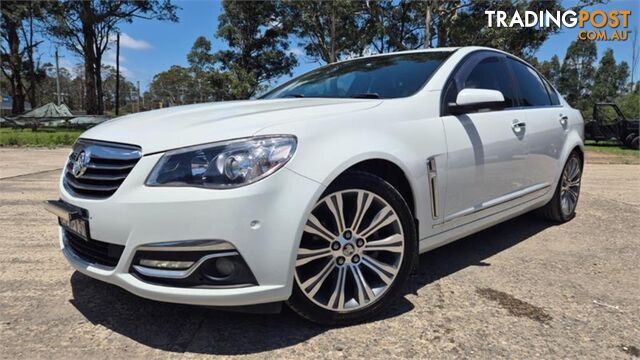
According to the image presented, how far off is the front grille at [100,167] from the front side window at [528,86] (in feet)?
9.98

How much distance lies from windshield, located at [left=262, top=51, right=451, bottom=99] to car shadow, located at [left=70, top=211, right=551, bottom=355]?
1272 mm

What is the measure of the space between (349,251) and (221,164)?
0.81m

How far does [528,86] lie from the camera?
4.16 metres

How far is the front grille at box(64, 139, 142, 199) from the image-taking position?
225 centimetres

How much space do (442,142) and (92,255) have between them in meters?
2.01

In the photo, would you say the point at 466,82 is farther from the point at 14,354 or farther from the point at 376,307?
the point at 14,354

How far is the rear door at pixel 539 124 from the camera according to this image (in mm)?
3805

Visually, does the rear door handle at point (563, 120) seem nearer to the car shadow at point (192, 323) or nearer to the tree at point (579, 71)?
the car shadow at point (192, 323)

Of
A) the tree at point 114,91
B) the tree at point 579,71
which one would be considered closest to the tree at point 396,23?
the tree at point 579,71

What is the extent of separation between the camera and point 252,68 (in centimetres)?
3173

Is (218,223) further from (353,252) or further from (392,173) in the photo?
(392,173)

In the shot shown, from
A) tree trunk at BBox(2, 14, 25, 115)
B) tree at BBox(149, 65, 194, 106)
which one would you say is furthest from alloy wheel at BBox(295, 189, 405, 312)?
tree at BBox(149, 65, 194, 106)

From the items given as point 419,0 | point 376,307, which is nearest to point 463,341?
point 376,307

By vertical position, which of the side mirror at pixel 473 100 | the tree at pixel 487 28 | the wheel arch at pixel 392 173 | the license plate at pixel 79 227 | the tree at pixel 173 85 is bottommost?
the license plate at pixel 79 227
